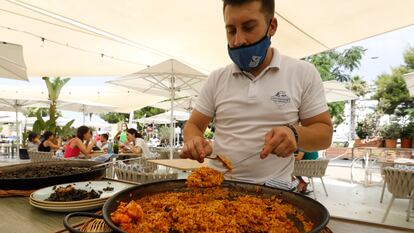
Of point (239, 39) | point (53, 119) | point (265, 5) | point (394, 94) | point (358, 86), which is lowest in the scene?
point (53, 119)

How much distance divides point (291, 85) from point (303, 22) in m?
4.07

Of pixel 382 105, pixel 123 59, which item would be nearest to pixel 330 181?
pixel 123 59

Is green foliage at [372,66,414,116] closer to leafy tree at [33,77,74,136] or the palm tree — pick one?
the palm tree

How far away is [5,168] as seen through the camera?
1.66 metres

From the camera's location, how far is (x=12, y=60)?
463 cm

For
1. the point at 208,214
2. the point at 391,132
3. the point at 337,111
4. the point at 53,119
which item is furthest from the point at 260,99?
the point at 337,111

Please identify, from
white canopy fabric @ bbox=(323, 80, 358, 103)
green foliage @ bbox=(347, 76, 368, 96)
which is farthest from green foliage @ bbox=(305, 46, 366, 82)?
white canopy fabric @ bbox=(323, 80, 358, 103)

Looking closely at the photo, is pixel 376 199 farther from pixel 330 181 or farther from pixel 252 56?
pixel 252 56

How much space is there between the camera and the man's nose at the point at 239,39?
1.35 meters

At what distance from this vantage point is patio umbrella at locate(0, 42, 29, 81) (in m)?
4.54

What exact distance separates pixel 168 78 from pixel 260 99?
18.1 feet

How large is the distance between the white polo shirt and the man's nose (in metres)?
0.17

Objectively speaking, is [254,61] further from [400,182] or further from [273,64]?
[400,182]

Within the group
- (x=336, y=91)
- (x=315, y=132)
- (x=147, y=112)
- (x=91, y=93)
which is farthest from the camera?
(x=147, y=112)
